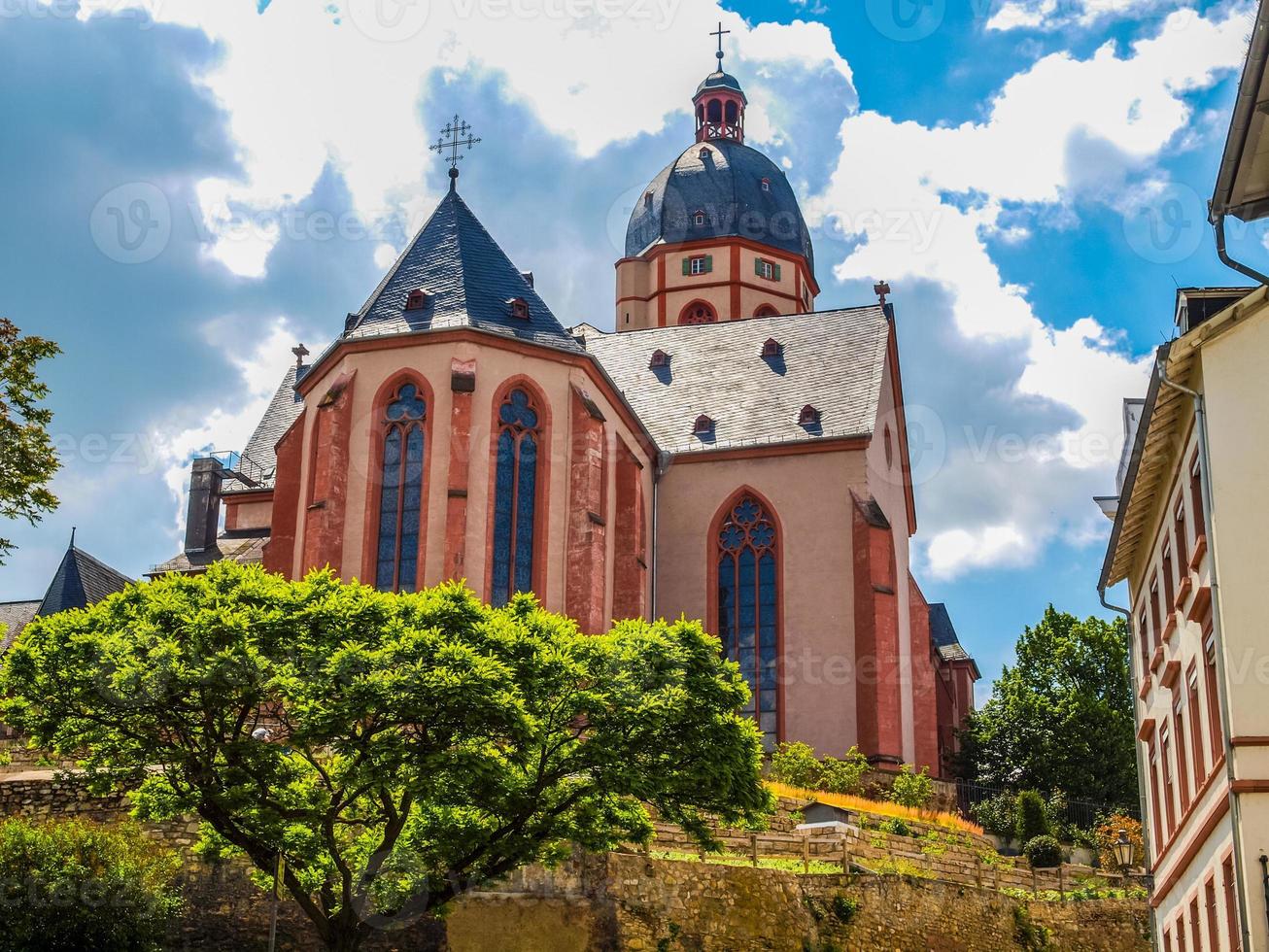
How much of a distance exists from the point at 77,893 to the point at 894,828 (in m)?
19.3

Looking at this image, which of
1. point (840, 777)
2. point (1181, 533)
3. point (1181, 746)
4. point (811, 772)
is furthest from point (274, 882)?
point (840, 777)

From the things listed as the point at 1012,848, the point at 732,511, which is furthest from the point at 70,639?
the point at 732,511

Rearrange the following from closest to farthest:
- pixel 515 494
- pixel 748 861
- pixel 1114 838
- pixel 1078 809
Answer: pixel 748 861
pixel 1114 838
pixel 515 494
pixel 1078 809

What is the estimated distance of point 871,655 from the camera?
49406 millimetres

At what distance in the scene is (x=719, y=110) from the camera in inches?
3324

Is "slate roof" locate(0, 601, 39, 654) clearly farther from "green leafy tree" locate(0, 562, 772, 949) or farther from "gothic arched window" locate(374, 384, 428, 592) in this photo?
"green leafy tree" locate(0, 562, 772, 949)

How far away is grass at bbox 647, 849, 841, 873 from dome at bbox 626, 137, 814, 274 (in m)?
46.4

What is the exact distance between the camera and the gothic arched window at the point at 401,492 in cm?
4475

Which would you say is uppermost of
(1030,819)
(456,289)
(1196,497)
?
(456,289)

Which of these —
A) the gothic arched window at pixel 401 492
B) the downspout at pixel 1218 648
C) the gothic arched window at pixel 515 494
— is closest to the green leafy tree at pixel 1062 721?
the gothic arched window at pixel 515 494

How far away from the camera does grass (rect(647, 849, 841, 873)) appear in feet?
105

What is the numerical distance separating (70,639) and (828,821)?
730 inches

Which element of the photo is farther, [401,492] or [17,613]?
[17,613]

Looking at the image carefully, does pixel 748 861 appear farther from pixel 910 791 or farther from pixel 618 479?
pixel 618 479
